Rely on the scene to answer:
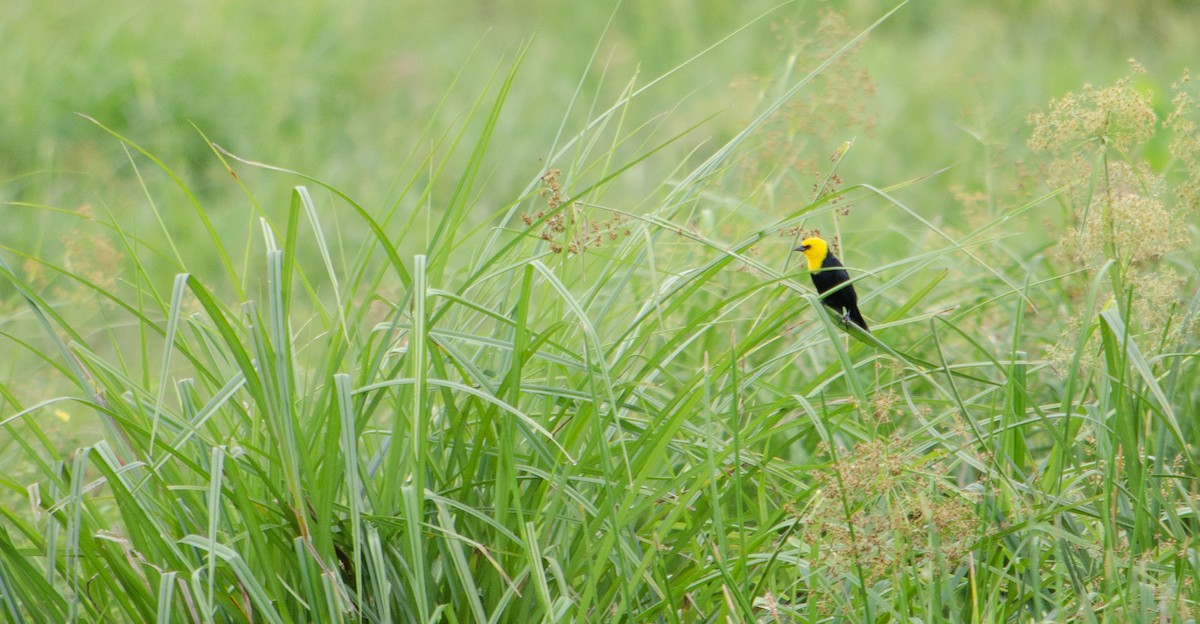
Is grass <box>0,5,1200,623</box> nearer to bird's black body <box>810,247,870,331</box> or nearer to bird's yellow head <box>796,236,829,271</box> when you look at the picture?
bird's black body <box>810,247,870,331</box>

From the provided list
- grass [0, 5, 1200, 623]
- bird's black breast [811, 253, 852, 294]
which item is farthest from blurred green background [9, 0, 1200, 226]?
grass [0, 5, 1200, 623]

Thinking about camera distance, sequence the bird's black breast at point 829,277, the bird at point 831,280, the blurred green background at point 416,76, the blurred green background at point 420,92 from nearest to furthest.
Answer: the bird at point 831,280 < the bird's black breast at point 829,277 < the blurred green background at point 420,92 < the blurred green background at point 416,76

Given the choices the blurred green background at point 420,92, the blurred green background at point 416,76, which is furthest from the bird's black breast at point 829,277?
the blurred green background at point 416,76

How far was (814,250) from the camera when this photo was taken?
328 cm

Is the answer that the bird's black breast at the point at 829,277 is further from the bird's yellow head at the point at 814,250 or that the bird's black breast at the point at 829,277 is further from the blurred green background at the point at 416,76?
the blurred green background at the point at 416,76

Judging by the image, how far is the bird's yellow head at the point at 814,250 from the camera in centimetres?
324

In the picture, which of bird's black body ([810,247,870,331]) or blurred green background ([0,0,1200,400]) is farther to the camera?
blurred green background ([0,0,1200,400])

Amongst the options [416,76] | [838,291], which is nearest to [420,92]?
[416,76]

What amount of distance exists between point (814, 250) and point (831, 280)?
31 centimetres

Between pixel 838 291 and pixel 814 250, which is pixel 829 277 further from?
pixel 814 250

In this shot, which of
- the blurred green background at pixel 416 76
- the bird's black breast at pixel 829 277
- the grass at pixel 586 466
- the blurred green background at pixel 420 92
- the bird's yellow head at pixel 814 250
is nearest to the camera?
the grass at pixel 586 466

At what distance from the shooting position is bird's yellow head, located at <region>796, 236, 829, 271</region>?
3238mm

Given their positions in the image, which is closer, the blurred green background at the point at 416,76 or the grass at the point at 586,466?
the grass at the point at 586,466

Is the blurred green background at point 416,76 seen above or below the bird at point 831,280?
above
